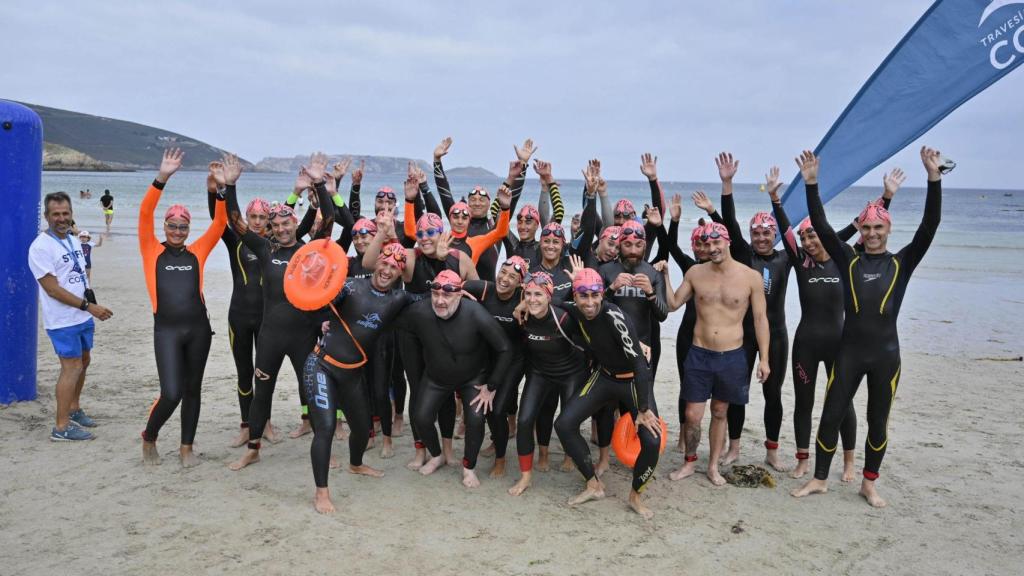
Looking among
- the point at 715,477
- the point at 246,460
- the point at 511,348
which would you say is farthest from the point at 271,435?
the point at 715,477

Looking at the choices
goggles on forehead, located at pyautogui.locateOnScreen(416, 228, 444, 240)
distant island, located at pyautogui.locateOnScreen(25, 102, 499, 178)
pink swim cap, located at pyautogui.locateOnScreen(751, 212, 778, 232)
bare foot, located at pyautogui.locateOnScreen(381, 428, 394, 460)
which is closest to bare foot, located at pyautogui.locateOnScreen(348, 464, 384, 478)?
bare foot, located at pyautogui.locateOnScreen(381, 428, 394, 460)

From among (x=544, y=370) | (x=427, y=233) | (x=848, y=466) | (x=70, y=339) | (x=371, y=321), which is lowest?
(x=848, y=466)

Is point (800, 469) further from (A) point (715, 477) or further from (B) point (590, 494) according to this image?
(B) point (590, 494)

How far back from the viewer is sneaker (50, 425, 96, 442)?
725 cm

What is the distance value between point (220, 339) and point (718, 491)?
8469 millimetres

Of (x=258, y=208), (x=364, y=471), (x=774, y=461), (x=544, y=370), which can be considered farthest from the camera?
(x=258, y=208)

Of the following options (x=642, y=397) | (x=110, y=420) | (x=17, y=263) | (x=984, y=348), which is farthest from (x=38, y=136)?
(x=984, y=348)

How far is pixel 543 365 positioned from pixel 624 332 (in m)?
0.95

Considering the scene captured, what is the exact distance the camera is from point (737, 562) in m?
5.29

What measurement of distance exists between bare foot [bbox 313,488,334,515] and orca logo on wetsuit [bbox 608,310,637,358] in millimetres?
2651

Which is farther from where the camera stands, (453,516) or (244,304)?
(244,304)

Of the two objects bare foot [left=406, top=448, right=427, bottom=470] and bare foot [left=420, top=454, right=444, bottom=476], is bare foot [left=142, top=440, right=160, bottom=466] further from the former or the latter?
bare foot [left=420, top=454, right=444, bottom=476]

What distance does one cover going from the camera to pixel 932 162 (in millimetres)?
5824

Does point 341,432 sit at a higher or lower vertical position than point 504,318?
lower
